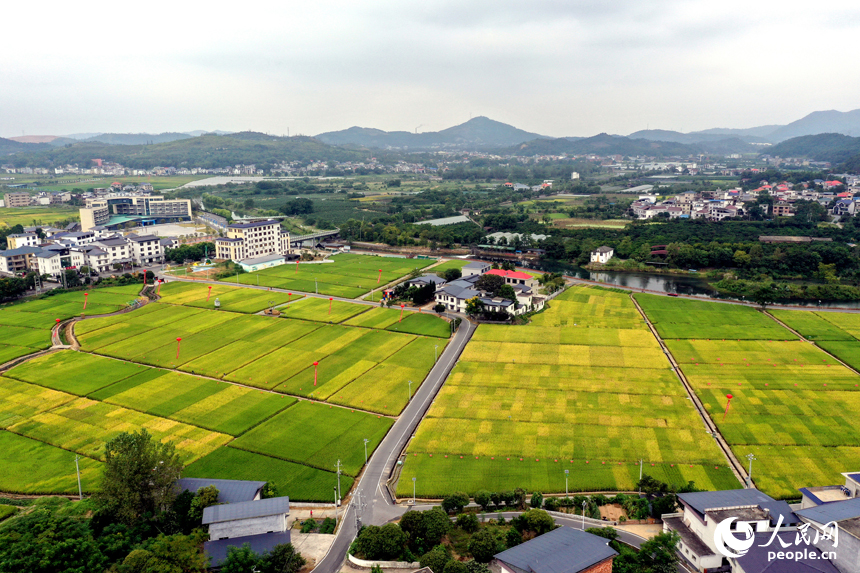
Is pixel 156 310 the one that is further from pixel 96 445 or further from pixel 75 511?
pixel 75 511

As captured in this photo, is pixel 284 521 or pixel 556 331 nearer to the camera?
pixel 284 521

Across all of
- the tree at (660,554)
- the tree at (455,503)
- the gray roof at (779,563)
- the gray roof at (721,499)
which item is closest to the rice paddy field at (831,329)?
the gray roof at (721,499)

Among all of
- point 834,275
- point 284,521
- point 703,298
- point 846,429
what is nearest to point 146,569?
point 284,521

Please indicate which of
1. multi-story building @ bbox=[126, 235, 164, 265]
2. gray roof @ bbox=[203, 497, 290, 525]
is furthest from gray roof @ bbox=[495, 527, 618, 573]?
multi-story building @ bbox=[126, 235, 164, 265]

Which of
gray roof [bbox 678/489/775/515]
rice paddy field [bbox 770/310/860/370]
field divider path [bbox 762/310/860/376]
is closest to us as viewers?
gray roof [bbox 678/489/775/515]

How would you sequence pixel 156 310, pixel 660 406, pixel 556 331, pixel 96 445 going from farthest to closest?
pixel 156 310, pixel 556 331, pixel 660 406, pixel 96 445

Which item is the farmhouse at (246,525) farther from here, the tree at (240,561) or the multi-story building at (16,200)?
the multi-story building at (16,200)

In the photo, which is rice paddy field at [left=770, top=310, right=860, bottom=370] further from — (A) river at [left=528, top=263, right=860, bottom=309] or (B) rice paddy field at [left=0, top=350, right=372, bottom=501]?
(B) rice paddy field at [left=0, top=350, right=372, bottom=501]
